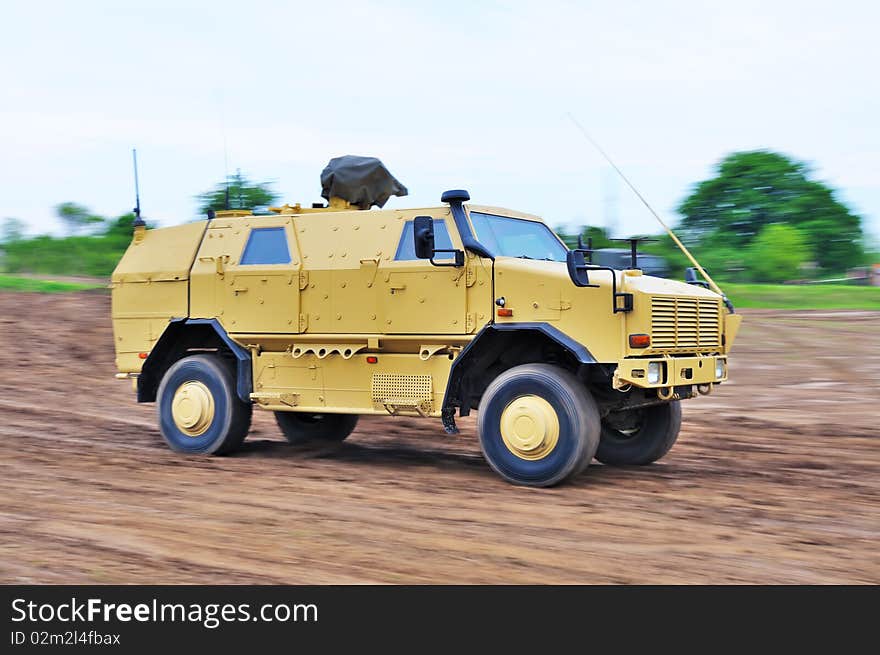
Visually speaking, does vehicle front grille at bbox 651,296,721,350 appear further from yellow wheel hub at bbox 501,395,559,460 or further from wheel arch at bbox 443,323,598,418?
yellow wheel hub at bbox 501,395,559,460

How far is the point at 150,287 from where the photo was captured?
1071 cm

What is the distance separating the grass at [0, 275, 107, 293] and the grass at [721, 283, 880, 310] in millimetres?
15313

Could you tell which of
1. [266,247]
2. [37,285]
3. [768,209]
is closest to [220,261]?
[266,247]

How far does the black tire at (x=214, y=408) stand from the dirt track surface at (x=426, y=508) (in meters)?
0.19

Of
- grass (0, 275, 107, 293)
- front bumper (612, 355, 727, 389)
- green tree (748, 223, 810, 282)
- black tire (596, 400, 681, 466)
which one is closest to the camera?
front bumper (612, 355, 727, 389)

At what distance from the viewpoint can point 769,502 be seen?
7836 mm

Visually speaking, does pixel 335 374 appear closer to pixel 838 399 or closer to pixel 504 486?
pixel 504 486

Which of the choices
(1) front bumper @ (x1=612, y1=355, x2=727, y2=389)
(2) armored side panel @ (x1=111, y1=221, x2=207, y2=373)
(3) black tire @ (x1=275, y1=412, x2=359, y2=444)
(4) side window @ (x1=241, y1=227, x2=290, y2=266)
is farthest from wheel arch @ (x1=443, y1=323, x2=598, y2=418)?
(2) armored side panel @ (x1=111, y1=221, x2=207, y2=373)

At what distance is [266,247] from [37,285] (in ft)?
54.4

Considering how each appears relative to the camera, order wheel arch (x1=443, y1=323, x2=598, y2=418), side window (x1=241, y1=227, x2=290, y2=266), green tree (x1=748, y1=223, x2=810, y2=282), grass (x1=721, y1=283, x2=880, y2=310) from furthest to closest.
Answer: green tree (x1=748, y1=223, x2=810, y2=282)
grass (x1=721, y1=283, x2=880, y2=310)
side window (x1=241, y1=227, x2=290, y2=266)
wheel arch (x1=443, y1=323, x2=598, y2=418)

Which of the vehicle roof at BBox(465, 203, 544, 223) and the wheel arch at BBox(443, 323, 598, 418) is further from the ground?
the vehicle roof at BBox(465, 203, 544, 223)

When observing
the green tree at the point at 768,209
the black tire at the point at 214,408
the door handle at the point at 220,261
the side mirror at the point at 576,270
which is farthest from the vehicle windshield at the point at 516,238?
the green tree at the point at 768,209

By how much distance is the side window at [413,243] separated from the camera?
354 inches

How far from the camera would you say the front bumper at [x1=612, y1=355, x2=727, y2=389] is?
805 centimetres
